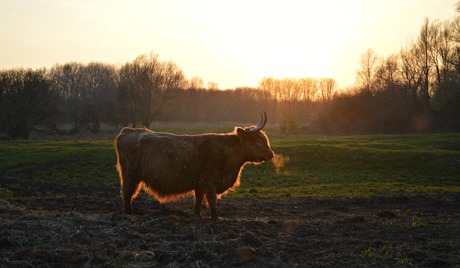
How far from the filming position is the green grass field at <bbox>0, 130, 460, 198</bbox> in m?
19.9

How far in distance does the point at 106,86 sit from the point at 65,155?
75.4 metres

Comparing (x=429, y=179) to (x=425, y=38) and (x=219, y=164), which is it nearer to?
(x=219, y=164)

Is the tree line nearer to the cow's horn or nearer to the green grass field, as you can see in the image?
the green grass field

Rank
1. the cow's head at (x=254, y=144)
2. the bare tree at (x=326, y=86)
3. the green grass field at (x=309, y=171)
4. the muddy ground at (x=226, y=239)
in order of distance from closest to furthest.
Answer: the muddy ground at (x=226, y=239) < the cow's head at (x=254, y=144) < the green grass field at (x=309, y=171) < the bare tree at (x=326, y=86)

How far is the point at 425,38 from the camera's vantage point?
70312 millimetres

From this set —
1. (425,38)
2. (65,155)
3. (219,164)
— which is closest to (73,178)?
(65,155)

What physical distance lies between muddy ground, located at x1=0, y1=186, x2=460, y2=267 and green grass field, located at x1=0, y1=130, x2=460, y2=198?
6494 millimetres

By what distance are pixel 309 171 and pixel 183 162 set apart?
54.4ft

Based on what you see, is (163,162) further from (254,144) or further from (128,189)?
(254,144)

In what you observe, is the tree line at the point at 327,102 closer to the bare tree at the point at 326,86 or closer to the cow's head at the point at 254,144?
the bare tree at the point at 326,86

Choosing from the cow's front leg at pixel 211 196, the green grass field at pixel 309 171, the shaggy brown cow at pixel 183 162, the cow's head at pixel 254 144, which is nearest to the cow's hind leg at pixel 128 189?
the shaggy brown cow at pixel 183 162

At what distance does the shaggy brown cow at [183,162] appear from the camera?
11.6 metres

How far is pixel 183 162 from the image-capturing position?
11609mm

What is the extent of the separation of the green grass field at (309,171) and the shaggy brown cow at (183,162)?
19.6 feet
